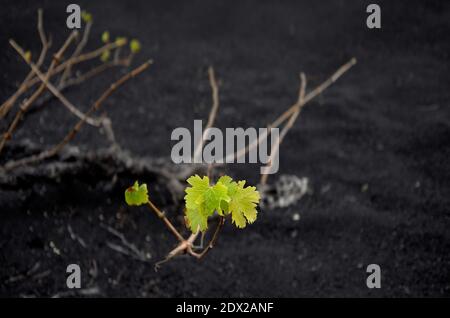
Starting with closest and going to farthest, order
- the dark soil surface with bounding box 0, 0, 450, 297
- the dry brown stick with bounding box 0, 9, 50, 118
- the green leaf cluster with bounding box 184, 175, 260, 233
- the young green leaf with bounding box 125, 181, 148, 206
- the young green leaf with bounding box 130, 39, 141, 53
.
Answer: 1. the green leaf cluster with bounding box 184, 175, 260, 233
2. the young green leaf with bounding box 125, 181, 148, 206
3. the dark soil surface with bounding box 0, 0, 450, 297
4. the dry brown stick with bounding box 0, 9, 50, 118
5. the young green leaf with bounding box 130, 39, 141, 53

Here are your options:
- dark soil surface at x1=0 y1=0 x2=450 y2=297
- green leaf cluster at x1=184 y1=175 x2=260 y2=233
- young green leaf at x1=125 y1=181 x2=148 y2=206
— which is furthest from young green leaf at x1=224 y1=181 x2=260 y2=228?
dark soil surface at x1=0 y1=0 x2=450 y2=297

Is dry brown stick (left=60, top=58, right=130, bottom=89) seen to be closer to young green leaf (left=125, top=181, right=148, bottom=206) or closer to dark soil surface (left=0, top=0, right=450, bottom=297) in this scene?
dark soil surface (left=0, top=0, right=450, bottom=297)

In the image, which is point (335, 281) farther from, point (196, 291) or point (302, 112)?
point (302, 112)

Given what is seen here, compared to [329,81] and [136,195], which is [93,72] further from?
[136,195]

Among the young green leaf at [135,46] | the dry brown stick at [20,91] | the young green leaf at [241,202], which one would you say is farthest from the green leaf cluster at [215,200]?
the young green leaf at [135,46]

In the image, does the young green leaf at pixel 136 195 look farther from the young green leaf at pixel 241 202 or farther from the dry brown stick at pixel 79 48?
the dry brown stick at pixel 79 48

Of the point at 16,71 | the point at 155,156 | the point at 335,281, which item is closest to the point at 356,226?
the point at 335,281

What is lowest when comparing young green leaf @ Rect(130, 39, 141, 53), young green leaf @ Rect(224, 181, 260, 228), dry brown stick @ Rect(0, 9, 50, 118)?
young green leaf @ Rect(224, 181, 260, 228)

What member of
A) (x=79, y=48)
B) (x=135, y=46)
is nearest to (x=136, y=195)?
(x=135, y=46)
